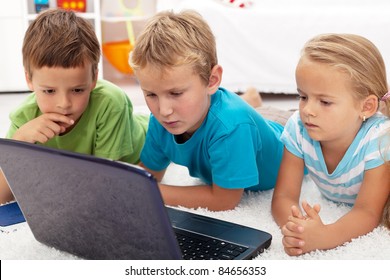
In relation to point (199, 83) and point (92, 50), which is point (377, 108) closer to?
point (199, 83)

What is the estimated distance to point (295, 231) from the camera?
0.96 metres

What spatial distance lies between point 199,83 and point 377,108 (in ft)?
1.09

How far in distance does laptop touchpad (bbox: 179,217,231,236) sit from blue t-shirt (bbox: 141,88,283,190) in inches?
4.9

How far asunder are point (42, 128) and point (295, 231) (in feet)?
1.85

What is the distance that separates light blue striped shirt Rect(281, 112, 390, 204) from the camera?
3.51ft

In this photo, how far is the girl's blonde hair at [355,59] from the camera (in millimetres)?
1014

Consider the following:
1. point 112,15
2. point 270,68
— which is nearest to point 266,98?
point 270,68

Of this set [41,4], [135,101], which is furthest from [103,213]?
[41,4]

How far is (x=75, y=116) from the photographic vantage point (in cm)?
127

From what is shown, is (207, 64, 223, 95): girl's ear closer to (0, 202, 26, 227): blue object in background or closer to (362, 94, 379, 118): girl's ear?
(362, 94, 379, 118): girl's ear

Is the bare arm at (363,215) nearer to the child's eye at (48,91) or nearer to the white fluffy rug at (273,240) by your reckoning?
the white fluffy rug at (273,240)

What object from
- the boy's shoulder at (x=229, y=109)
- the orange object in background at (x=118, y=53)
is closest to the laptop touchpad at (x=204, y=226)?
the boy's shoulder at (x=229, y=109)

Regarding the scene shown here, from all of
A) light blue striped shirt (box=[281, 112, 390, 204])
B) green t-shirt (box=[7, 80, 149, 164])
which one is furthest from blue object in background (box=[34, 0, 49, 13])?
light blue striped shirt (box=[281, 112, 390, 204])

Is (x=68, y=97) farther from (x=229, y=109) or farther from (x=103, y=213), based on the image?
(x=103, y=213)
